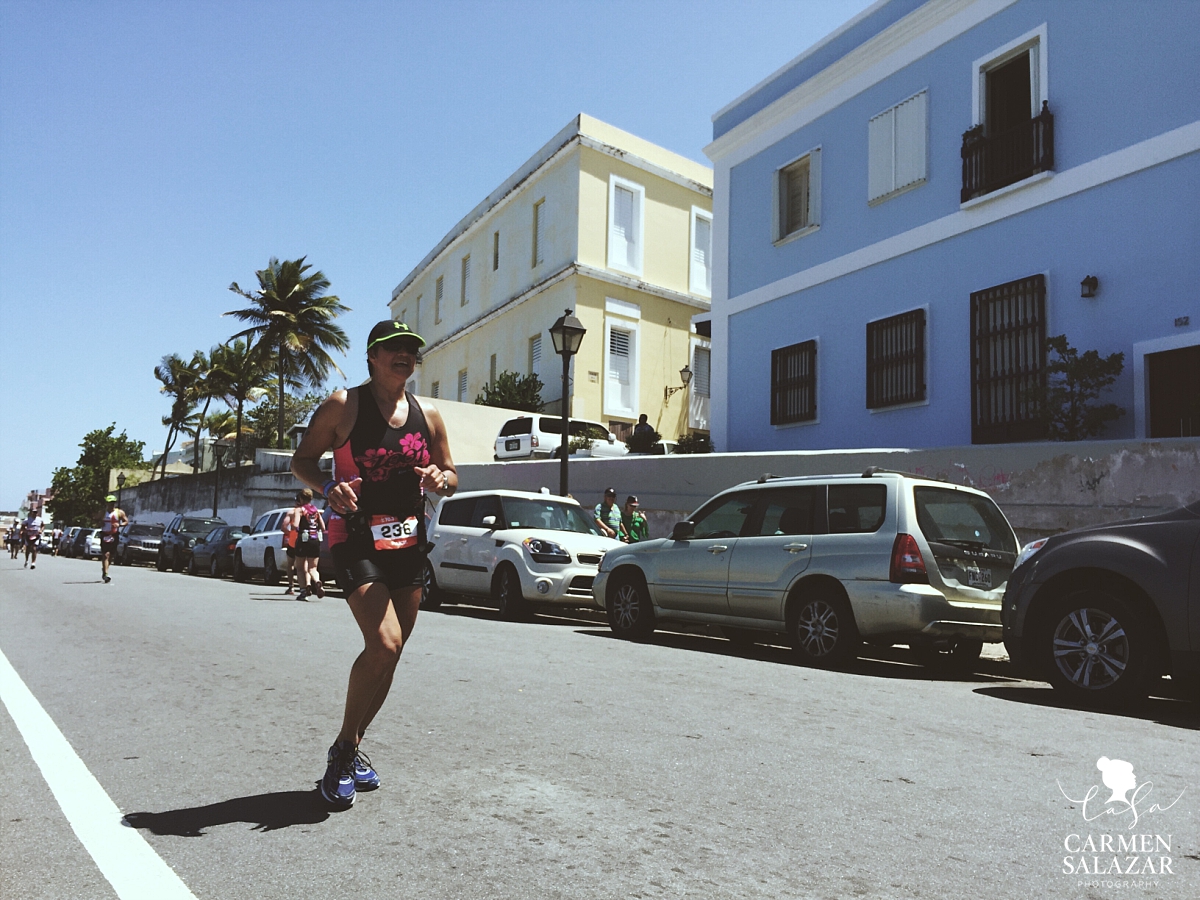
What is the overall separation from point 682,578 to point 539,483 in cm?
1161

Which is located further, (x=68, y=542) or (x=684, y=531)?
(x=68, y=542)

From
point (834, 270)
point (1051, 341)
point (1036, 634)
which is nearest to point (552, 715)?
point (1036, 634)

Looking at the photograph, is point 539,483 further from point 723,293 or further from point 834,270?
point 834,270

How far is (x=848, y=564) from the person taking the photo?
8391mm

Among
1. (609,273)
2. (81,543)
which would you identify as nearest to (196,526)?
(609,273)

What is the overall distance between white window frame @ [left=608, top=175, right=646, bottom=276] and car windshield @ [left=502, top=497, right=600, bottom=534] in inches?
698

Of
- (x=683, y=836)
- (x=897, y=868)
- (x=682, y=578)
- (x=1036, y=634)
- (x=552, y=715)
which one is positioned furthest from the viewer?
(x=682, y=578)

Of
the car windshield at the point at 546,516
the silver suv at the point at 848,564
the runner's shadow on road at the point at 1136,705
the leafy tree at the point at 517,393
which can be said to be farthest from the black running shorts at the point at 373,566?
the leafy tree at the point at 517,393

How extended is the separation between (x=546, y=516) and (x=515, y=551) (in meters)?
1.02

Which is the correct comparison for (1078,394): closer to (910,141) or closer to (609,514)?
(910,141)

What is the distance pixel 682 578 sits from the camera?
9.95m

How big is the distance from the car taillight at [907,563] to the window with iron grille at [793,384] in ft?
32.9

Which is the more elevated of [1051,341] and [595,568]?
[1051,341]

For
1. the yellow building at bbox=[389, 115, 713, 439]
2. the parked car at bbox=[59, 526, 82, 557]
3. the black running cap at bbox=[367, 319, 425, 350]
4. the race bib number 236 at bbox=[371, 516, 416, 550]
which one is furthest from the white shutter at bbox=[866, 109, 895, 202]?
the parked car at bbox=[59, 526, 82, 557]
